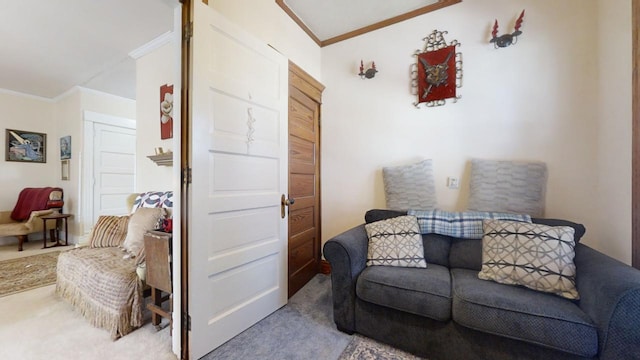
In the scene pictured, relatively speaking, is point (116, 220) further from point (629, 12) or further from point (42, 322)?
point (629, 12)

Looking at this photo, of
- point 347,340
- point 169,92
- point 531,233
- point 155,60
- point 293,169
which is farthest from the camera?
point 155,60

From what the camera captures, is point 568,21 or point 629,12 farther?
point 568,21

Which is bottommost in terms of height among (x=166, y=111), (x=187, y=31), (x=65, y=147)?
(x=65, y=147)

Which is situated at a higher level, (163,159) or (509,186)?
(163,159)

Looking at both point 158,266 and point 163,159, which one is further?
point 163,159

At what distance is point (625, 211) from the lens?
1.51 metres

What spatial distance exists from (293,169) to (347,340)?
146cm

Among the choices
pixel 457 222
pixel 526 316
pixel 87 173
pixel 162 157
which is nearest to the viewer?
pixel 526 316

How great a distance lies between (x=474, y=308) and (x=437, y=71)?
1998mm

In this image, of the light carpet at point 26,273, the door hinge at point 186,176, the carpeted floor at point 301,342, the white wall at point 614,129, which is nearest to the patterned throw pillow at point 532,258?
the white wall at point 614,129

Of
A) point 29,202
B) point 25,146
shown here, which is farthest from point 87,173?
point 25,146

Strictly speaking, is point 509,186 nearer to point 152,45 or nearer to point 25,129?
point 152,45

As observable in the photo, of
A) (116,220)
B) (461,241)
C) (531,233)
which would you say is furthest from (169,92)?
(531,233)

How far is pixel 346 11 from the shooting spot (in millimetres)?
2330
